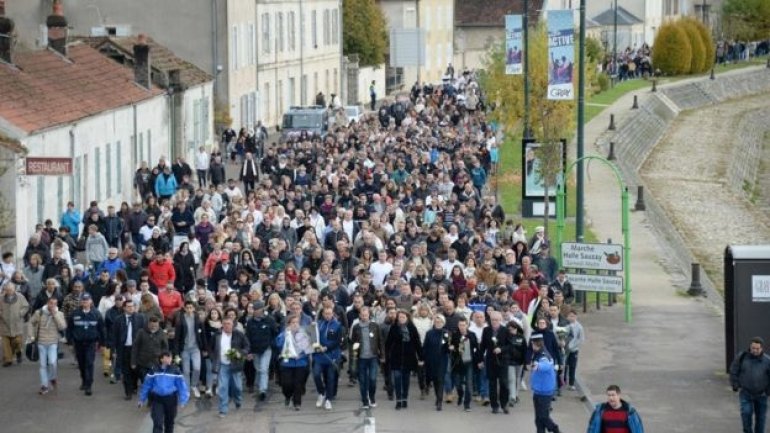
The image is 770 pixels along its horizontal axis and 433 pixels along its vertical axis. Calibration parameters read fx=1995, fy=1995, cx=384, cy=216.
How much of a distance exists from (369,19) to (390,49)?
225cm

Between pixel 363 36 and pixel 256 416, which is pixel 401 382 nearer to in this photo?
pixel 256 416

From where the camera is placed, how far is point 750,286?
27156mm

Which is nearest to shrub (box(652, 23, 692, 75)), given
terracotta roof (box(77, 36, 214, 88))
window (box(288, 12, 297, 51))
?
window (box(288, 12, 297, 51))

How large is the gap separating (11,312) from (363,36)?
66740 millimetres

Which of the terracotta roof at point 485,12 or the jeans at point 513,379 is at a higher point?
the terracotta roof at point 485,12

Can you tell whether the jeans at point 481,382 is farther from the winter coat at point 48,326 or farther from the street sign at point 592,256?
the street sign at point 592,256

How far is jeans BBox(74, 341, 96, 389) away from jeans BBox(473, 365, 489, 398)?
16.9 feet

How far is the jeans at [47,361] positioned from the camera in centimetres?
2664

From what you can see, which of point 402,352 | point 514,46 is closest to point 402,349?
point 402,352

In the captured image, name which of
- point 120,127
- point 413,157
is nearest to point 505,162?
point 413,157

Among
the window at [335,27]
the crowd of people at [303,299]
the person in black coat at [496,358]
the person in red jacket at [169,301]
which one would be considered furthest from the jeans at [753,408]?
the window at [335,27]

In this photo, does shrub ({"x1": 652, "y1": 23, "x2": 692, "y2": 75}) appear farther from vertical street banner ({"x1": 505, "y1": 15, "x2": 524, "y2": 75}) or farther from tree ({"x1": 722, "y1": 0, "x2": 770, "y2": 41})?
vertical street banner ({"x1": 505, "y1": 15, "x2": 524, "y2": 75})

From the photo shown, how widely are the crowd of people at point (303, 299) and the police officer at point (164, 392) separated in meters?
0.16

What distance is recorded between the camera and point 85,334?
26.8 m
